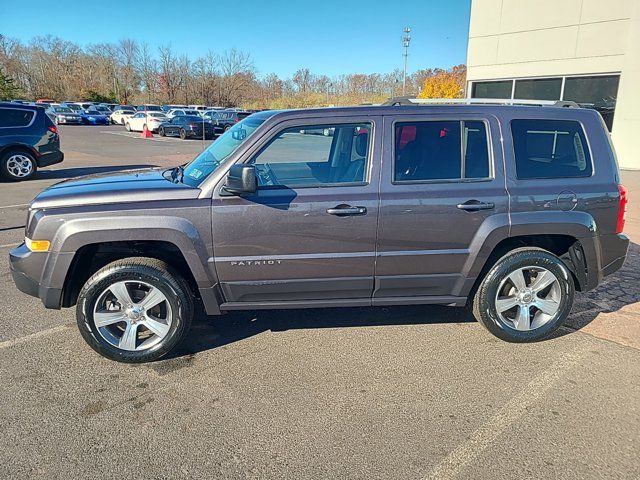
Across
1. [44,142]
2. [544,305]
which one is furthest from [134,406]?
[44,142]

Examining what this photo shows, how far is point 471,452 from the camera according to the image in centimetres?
241

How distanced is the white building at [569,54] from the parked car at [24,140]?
14.2 meters

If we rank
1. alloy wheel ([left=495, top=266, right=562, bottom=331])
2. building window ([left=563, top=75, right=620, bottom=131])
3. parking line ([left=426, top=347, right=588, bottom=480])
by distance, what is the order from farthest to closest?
building window ([left=563, top=75, right=620, bottom=131]), alloy wheel ([left=495, top=266, right=562, bottom=331]), parking line ([left=426, top=347, right=588, bottom=480])

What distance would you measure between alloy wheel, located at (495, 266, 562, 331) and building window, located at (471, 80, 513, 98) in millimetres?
13672

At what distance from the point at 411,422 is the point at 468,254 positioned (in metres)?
1.40

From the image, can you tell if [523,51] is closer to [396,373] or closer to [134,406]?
[396,373]

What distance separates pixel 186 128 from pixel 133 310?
25.7 meters

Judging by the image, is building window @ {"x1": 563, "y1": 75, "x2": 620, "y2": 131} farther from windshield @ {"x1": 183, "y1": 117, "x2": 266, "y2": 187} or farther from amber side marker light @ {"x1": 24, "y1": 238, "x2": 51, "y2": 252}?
amber side marker light @ {"x1": 24, "y1": 238, "x2": 51, "y2": 252}

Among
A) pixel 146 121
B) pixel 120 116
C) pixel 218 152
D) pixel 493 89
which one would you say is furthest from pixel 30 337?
pixel 120 116

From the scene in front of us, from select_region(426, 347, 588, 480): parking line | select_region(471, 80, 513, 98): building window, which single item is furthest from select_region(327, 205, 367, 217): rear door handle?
select_region(471, 80, 513, 98): building window

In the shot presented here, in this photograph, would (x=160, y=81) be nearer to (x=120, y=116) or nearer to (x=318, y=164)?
(x=120, y=116)

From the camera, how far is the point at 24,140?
425 inches

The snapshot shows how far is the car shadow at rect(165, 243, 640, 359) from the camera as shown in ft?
12.1

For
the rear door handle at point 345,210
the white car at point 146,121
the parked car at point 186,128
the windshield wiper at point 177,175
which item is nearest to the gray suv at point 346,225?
the rear door handle at point 345,210
